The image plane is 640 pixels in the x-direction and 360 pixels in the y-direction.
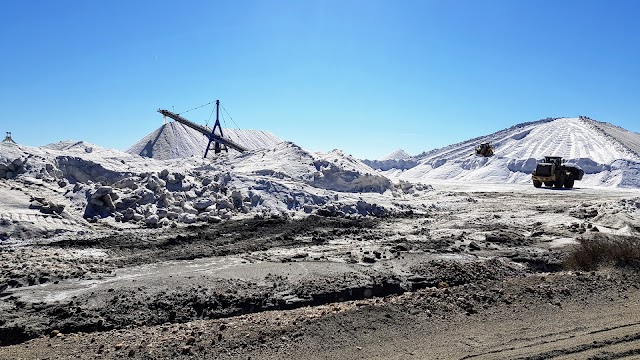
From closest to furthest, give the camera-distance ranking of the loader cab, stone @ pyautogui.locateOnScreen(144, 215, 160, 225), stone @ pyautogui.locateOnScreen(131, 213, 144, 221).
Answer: stone @ pyautogui.locateOnScreen(144, 215, 160, 225)
stone @ pyautogui.locateOnScreen(131, 213, 144, 221)
the loader cab

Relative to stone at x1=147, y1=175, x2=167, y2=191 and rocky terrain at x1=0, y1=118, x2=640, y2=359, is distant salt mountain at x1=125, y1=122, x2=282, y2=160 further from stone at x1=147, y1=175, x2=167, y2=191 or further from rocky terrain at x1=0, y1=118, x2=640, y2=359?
stone at x1=147, y1=175, x2=167, y2=191

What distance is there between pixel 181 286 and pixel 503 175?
31917mm

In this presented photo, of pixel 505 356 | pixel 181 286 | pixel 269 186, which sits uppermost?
pixel 269 186

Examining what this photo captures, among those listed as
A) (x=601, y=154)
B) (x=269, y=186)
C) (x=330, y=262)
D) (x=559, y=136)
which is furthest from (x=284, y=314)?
(x=559, y=136)

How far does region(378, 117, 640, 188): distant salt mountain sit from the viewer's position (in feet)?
110

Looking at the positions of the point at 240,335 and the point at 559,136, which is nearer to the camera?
the point at 240,335

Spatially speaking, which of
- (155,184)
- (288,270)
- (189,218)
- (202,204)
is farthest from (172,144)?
(288,270)

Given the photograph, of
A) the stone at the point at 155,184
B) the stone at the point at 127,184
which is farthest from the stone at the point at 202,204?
the stone at the point at 127,184

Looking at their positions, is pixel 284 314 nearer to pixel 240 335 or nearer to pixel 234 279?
pixel 240 335

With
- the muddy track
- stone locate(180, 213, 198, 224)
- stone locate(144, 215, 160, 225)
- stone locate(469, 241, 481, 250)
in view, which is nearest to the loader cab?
the muddy track

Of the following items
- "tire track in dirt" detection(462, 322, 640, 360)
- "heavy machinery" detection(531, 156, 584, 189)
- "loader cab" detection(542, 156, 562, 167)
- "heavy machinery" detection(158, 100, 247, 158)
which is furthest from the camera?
"heavy machinery" detection(158, 100, 247, 158)

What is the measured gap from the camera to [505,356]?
517 cm

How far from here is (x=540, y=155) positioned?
38.2 metres

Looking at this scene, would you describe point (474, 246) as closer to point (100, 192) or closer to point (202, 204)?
point (202, 204)
